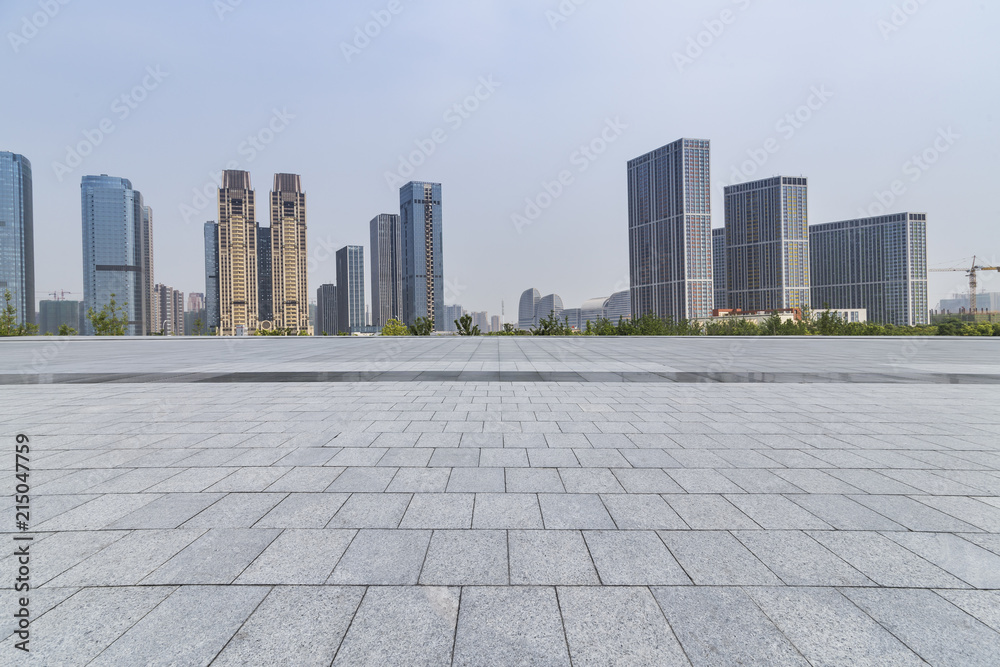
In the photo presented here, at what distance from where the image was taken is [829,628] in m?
2.20

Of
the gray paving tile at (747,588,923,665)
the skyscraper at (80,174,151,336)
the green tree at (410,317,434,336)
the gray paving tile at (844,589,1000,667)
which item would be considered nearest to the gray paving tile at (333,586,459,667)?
the gray paving tile at (747,588,923,665)

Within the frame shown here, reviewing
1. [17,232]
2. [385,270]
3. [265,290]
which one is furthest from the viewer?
[265,290]

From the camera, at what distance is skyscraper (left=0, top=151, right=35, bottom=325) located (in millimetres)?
61000

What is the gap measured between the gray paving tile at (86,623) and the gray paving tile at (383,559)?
92 cm

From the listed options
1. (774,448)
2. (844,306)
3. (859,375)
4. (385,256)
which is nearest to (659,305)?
(844,306)

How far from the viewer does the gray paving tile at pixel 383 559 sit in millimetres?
2605

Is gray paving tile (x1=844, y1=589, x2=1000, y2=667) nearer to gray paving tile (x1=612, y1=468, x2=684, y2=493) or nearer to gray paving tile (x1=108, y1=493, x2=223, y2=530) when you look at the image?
gray paving tile (x1=612, y1=468, x2=684, y2=493)

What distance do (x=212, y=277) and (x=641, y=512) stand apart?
170 metres

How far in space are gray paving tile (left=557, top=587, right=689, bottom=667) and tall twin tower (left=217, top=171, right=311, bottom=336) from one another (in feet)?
510

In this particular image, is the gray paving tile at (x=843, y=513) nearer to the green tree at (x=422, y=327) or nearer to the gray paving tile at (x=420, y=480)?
the gray paving tile at (x=420, y=480)

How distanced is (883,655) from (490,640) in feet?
5.57

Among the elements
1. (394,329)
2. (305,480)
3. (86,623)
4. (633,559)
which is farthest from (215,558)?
(394,329)

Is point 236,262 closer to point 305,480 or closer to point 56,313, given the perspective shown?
point 56,313

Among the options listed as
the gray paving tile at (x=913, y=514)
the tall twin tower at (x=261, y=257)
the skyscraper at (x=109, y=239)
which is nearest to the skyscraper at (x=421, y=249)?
the skyscraper at (x=109, y=239)
